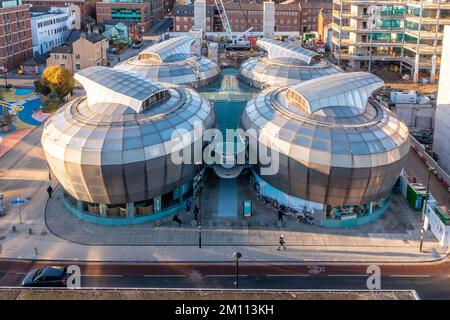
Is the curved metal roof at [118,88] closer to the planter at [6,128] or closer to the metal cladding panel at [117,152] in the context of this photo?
the metal cladding panel at [117,152]

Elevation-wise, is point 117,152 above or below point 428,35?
below

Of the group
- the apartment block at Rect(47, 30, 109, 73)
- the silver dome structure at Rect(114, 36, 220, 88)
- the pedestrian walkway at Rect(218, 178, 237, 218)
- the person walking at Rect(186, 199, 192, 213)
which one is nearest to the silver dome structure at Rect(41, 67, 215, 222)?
the person walking at Rect(186, 199, 192, 213)

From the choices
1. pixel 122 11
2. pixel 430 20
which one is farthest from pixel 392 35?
pixel 122 11

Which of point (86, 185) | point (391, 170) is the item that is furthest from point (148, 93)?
point (391, 170)

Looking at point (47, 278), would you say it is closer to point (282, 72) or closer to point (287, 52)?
point (282, 72)

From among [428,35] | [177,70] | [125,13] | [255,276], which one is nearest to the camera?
[255,276]
